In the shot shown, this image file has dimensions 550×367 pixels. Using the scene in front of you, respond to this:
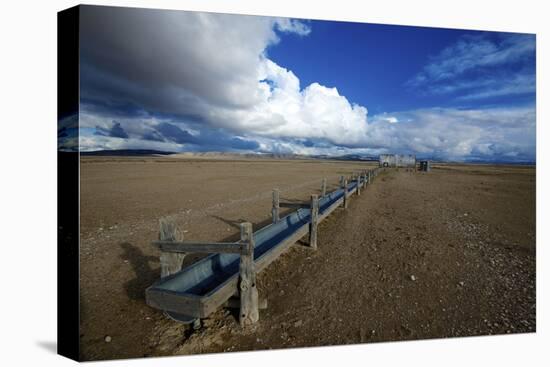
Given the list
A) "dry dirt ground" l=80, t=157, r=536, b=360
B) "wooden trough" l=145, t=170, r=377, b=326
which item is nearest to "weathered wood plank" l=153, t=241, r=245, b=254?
"wooden trough" l=145, t=170, r=377, b=326

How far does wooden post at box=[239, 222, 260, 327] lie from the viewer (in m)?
3.18

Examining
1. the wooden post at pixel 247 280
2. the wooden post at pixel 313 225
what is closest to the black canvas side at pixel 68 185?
the wooden post at pixel 247 280

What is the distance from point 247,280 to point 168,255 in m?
1.03

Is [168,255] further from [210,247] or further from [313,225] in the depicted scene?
[313,225]

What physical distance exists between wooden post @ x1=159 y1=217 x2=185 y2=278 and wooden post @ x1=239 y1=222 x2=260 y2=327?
2.85ft

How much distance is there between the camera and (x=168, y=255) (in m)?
3.38

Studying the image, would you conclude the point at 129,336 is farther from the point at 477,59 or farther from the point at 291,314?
the point at 477,59

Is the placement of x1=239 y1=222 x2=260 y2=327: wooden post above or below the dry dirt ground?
above

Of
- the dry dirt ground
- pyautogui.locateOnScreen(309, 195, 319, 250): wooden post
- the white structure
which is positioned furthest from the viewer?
the white structure

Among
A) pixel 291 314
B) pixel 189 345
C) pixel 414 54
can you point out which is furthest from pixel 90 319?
pixel 414 54

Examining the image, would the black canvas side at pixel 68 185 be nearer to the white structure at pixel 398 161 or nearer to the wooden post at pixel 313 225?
the wooden post at pixel 313 225

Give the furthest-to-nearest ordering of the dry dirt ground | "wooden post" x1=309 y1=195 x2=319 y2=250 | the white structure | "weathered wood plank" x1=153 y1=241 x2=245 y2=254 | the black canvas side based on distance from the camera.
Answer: the white structure → "wooden post" x1=309 y1=195 x2=319 y2=250 → the dry dirt ground → "weathered wood plank" x1=153 y1=241 x2=245 y2=254 → the black canvas side

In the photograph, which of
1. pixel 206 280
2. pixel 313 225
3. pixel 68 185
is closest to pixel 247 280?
pixel 206 280

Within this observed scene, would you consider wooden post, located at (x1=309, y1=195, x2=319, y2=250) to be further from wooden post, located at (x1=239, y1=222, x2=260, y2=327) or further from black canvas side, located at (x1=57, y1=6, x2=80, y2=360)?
black canvas side, located at (x1=57, y1=6, x2=80, y2=360)
